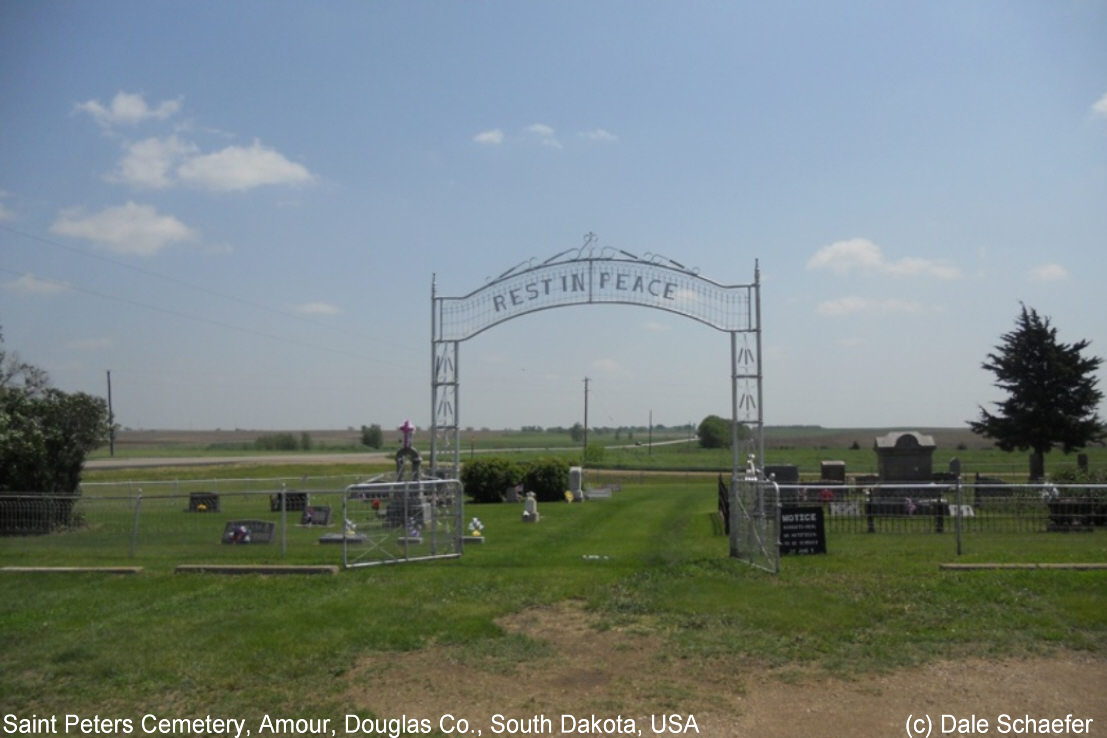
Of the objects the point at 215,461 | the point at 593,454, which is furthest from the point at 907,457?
the point at 215,461

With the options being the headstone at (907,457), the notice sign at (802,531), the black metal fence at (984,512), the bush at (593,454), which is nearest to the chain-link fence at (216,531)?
the notice sign at (802,531)

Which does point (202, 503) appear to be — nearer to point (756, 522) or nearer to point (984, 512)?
point (756, 522)

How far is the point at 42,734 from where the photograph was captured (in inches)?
282

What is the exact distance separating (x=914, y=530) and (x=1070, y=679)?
10.1m

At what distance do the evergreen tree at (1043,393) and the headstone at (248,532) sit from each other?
1126 inches

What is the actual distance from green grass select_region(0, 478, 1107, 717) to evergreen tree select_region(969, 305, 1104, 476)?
21215mm

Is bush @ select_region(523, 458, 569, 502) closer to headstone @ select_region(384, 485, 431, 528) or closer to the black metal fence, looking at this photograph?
the black metal fence

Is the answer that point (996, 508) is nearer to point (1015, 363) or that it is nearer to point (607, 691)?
point (607, 691)

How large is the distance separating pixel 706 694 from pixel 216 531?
12.9 meters

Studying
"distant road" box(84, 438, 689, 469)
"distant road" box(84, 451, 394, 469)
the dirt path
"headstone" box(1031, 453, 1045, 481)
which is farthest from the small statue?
"distant road" box(84, 451, 394, 469)

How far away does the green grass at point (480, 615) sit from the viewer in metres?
8.35

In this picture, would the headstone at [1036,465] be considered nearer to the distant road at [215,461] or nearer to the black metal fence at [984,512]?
the black metal fence at [984,512]

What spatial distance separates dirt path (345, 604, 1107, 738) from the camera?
6.85m

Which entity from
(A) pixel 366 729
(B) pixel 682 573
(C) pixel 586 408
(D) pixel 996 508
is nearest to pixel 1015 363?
(D) pixel 996 508
